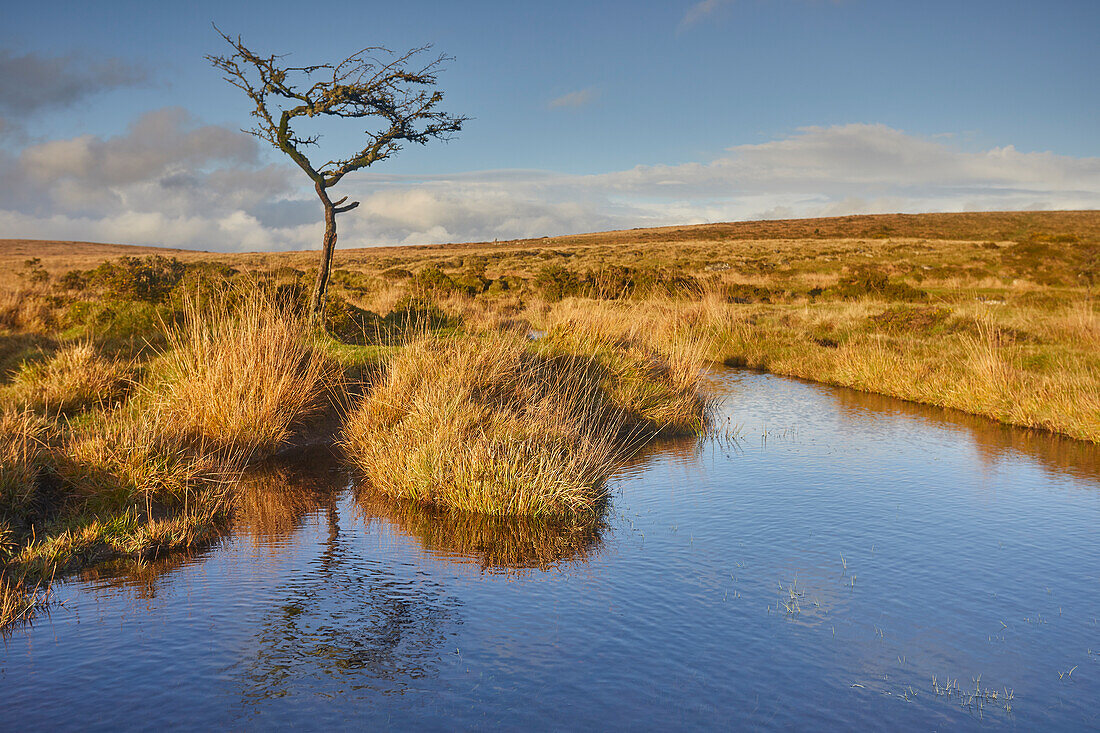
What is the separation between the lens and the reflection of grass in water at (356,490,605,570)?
648 cm

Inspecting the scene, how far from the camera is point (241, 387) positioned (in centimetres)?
898

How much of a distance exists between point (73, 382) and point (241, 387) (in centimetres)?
313

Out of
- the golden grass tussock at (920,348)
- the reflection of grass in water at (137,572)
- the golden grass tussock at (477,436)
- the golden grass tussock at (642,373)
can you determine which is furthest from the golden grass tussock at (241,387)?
the golden grass tussock at (920,348)

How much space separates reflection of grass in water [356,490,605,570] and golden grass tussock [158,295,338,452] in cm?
215

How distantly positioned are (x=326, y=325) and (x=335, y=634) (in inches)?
401

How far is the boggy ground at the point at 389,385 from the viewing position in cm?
691

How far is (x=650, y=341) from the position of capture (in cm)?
1484

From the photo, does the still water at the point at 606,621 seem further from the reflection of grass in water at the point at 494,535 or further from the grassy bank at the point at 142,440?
the grassy bank at the point at 142,440

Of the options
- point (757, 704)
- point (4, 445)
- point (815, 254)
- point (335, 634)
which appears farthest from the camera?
point (815, 254)

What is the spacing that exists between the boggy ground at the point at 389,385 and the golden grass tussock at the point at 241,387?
30mm

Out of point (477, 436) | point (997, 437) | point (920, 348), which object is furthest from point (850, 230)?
point (477, 436)

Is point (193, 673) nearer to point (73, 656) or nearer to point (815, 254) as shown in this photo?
point (73, 656)

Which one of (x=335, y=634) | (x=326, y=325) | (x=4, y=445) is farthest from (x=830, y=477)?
(x=326, y=325)

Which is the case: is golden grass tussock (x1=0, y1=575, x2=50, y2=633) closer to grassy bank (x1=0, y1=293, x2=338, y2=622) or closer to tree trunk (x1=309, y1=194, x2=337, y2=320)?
grassy bank (x1=0, y1=293, x2=338, y2=622)
